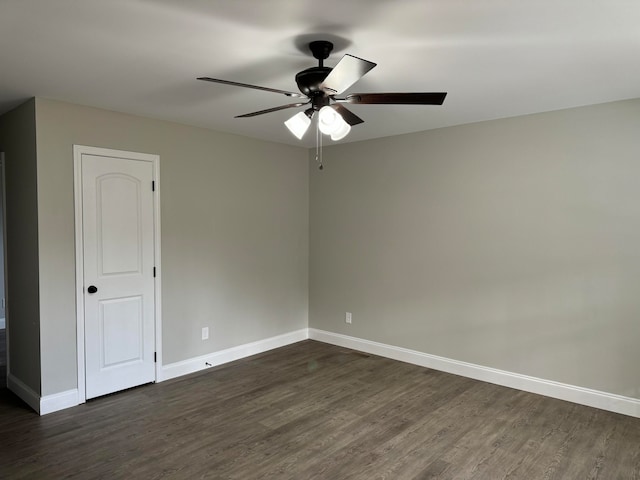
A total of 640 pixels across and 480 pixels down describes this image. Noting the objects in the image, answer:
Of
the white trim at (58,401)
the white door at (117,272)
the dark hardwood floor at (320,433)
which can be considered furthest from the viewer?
the white door at (117,272)

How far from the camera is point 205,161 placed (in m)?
4.35

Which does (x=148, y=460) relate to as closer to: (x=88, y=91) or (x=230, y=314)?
(x=230, y=314)

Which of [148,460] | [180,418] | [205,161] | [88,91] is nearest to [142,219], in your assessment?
[205,161]

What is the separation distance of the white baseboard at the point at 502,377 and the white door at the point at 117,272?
230cm

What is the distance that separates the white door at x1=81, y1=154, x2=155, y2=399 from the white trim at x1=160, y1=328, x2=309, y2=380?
24 centimetres

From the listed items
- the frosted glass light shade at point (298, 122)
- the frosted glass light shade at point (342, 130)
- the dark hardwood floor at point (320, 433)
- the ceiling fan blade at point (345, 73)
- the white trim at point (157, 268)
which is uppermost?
the ceiling fan blade at point (345, 73)

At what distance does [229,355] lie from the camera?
4602mm

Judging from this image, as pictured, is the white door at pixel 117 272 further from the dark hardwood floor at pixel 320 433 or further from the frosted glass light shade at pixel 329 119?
the frosted glass light shade at pixel 329 119

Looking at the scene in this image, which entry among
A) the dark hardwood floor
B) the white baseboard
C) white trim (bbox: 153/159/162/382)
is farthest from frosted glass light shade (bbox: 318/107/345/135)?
the white baseboard

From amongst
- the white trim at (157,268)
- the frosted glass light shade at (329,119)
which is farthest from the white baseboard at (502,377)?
the frosted glass light shade at (329,119)

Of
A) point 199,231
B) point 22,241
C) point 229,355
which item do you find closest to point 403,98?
point 199,231

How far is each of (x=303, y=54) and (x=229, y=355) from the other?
10.8 feet

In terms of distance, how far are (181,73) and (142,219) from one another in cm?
161

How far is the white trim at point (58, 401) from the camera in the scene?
10.9 ft
